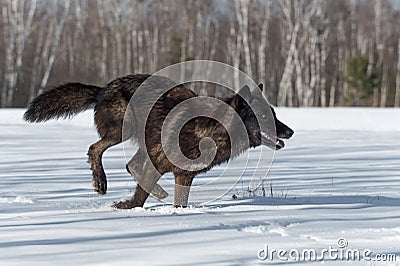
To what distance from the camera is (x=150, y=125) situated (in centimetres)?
509

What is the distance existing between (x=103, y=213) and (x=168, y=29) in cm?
3475

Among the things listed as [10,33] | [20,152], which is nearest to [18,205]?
[20,152]

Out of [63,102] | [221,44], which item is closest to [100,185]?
[63,102]

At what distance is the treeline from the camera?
33.2 m

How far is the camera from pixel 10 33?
Answer: 29891mm

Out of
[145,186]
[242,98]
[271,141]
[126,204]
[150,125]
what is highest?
[242,98]

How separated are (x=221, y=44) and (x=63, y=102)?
3663 cm

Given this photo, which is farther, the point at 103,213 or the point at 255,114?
the point at 255,114

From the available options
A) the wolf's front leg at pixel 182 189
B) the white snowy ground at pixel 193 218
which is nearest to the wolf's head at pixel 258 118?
the white snowy ground at pixel 193 218

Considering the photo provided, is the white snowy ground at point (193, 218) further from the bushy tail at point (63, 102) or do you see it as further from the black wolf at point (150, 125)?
the bushy tail at point (63, 102)

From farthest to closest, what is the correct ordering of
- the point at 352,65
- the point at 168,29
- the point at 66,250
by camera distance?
the point at 168,29, the point at 352,65, the point at 66,250

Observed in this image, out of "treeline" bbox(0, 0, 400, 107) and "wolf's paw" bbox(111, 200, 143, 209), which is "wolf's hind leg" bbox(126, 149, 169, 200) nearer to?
"wolf's paw" bbox(111, 200, 143, 209)

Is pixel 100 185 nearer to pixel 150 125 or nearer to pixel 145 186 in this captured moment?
pixel 145 186

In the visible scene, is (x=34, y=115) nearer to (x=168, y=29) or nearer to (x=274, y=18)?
(x=168, y=29)
